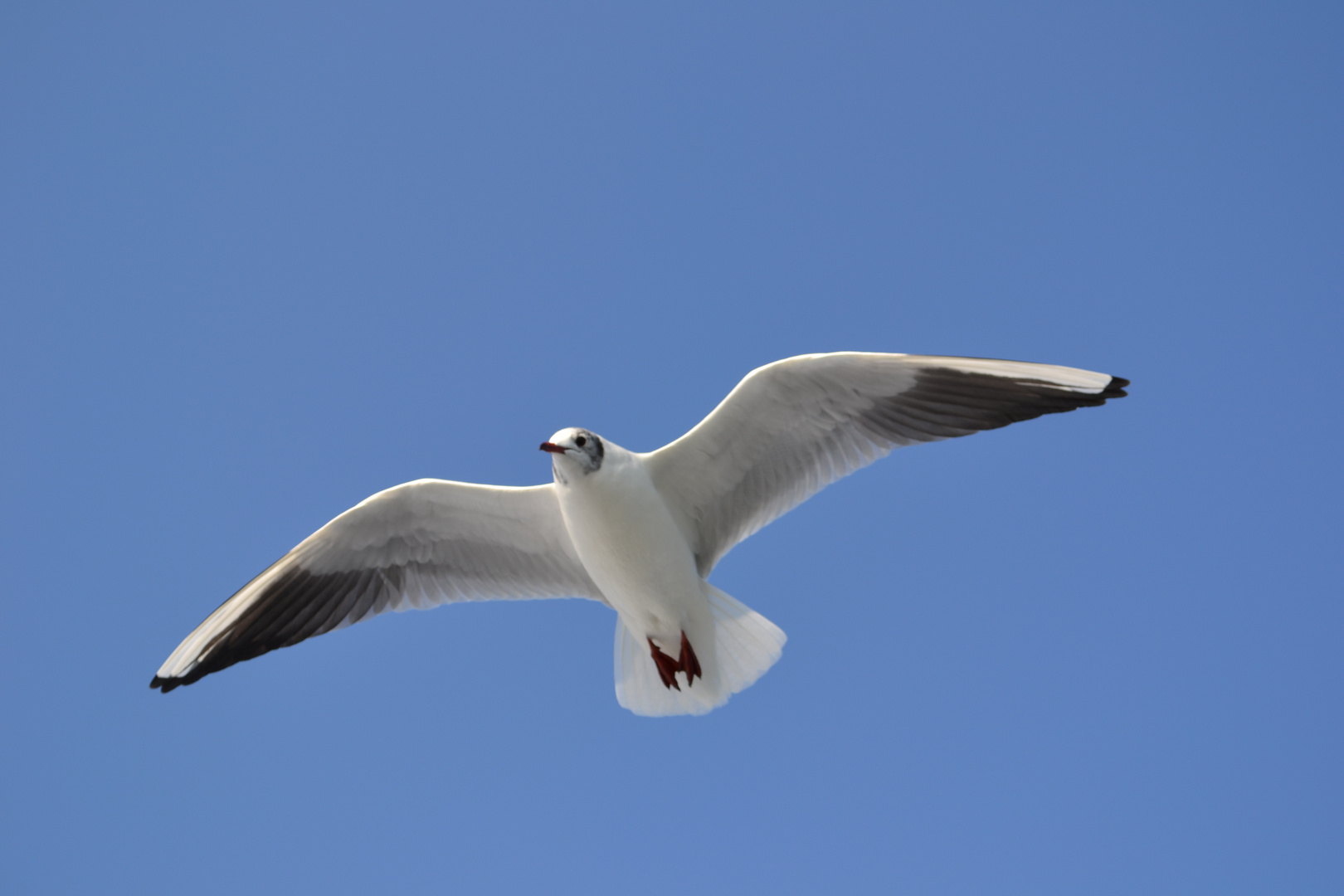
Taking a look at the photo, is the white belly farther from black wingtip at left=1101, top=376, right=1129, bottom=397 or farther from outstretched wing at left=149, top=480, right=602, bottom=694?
black wingtip at left=1101, top=376, right=1129, bottom=397

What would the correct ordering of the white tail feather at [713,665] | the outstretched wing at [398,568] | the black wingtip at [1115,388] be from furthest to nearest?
the outstretched wing at [398,568], the white tail feather at [713,665], the black wingtip at [1115,388]

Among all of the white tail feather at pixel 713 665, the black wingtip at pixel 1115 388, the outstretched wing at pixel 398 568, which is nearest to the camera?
the black wingtip at pixel 1115 388

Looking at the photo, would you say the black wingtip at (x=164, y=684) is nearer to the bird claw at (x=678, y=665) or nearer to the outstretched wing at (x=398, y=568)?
the outstretched wing at (x=398, y=568)

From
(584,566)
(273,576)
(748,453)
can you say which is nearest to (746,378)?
(748,453)

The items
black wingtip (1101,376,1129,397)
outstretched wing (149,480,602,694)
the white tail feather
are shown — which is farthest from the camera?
outstretched wing (149,480,602,694)

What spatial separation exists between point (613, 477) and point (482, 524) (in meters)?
1.02

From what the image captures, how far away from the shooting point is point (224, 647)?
564cm

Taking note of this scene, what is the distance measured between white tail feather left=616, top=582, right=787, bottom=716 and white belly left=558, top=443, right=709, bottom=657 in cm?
13

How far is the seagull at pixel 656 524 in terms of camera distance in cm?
515

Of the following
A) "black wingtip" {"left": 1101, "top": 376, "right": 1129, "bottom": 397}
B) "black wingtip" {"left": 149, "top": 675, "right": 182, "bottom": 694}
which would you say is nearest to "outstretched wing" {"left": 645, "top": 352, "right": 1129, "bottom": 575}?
"black wingtip" {"left": 1101, "top": 376, "right": 1129, "bottom": 397}

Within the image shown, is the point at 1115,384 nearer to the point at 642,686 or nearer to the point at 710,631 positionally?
the point at 710,631

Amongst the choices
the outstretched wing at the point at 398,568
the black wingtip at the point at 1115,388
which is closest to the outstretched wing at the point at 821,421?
the black wingtip at the point at 1115,388

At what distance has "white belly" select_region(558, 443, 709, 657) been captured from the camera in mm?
5164

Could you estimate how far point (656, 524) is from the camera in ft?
17.3
